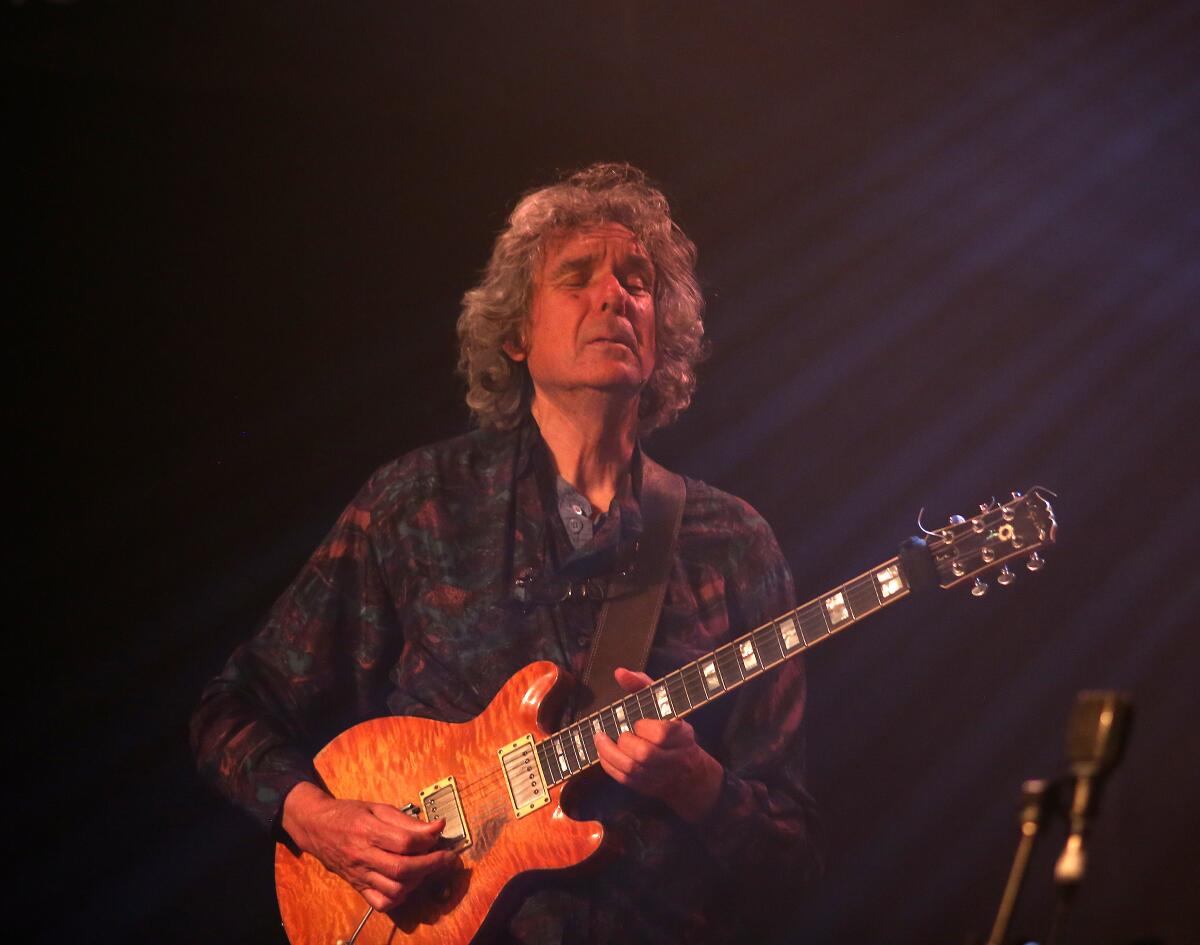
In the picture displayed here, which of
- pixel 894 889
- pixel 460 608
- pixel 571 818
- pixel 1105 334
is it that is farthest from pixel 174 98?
pixel 894 889

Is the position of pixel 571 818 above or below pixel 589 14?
below

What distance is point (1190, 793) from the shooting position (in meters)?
2.94

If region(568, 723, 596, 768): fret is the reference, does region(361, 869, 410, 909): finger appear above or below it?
below

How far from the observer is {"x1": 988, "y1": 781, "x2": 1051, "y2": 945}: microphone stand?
142 centimetres

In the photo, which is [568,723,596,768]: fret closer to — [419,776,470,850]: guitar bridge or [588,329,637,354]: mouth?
[419,776,470,850]: guitar bridge

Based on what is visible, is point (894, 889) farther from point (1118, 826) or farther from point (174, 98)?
point (174, 98)

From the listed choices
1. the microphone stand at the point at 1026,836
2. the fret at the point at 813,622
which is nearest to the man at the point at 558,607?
the fret at the point at 813,622

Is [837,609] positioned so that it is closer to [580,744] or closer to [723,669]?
[723,669]

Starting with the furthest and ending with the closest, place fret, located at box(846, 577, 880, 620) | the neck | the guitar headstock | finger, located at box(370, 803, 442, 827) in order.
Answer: the neck
finger, located at box(370, 803, 442, 827)
fret, located at box(846, 577, 880, 620)
the guitar headstock


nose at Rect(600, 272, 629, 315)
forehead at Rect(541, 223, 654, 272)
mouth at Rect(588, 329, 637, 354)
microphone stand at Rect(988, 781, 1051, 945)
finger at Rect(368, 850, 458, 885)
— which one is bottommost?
microphone stand at Rect(988, 781, 1051, 945)

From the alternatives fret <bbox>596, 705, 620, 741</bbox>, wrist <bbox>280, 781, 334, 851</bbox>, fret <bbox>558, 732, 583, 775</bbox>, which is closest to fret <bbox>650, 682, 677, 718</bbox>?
fret <bbox>596, 705, 620, 741</bbox>

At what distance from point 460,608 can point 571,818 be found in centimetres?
65

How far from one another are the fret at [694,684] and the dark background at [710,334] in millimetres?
600

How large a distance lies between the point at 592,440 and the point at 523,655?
651mm
